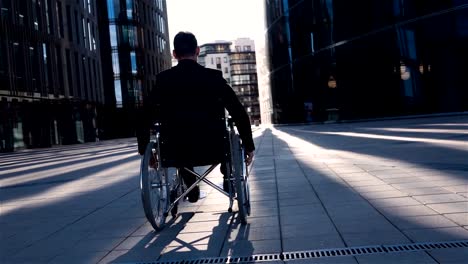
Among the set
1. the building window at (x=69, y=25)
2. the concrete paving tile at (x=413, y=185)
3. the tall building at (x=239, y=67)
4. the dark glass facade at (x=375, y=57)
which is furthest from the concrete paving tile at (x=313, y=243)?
Result: the tall building at (x=239, y=67)

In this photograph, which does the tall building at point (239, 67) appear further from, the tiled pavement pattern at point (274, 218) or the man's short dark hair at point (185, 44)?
the man's short dark hair at point (185, 44)

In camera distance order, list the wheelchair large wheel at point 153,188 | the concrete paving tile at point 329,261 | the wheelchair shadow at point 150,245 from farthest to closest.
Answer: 1. the wheelchair large wheel at point 153,188
2. the wheelchair shadow at point 150,245
3. the concrete paving tile at point 329,261

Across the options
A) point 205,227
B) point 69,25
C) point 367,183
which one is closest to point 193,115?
point 205,227

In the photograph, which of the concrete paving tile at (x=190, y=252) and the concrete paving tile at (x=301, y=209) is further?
the concrete paving tile at (x=301, y=209)

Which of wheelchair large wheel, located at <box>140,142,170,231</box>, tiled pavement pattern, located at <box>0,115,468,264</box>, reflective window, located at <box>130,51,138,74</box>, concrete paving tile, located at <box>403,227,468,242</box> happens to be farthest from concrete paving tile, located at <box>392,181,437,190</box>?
reflective window, located at <box>130,51,138,74</box>

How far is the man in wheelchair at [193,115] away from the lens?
4.54 metres

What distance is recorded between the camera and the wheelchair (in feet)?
13.9

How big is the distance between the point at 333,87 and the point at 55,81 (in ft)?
62.8

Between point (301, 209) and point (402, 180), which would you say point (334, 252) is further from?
point (402, 180)

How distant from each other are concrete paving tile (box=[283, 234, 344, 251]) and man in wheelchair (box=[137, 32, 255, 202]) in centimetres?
116

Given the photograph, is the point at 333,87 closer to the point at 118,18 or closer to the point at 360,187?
the point at 360,187

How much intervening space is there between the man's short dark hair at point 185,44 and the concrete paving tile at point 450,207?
267 centimetres

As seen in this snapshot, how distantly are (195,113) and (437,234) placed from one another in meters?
2.26

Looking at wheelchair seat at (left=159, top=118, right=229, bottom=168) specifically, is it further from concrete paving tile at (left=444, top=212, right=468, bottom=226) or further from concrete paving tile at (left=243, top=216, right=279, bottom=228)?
concrete paving tile at (left=444, top=212, right=468, bottom=226)
